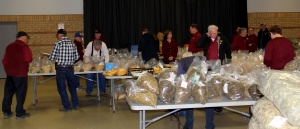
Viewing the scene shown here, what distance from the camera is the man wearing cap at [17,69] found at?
5723 mm

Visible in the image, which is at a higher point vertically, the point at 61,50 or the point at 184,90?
the point at 61,50

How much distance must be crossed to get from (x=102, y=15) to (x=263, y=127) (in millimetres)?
9992

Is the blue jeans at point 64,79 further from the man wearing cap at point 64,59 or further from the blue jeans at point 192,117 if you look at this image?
the blue jeans at point 192,117

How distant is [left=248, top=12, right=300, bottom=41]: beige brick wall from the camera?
12.6m

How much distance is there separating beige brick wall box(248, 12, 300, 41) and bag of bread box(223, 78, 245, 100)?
925cm

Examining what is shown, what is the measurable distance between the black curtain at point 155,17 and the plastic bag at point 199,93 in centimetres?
840

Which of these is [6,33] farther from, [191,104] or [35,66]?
[191,104]

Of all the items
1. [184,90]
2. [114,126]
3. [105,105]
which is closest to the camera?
[184,90]

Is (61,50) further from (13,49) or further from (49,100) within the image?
(49,100)

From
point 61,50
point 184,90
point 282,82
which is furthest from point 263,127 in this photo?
point 61,50

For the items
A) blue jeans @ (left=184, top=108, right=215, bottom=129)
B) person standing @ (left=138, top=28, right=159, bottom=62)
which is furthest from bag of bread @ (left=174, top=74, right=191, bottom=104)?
person standing @ (left=138, top=28, right=159, bottom=62)

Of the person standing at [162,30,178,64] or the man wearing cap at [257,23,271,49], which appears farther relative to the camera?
the man wearing cap at [257,23,271,49]

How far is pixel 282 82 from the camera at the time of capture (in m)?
2.22

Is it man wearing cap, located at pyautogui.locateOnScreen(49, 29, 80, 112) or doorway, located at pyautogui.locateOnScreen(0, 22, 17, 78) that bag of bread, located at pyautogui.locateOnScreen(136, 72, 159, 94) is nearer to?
man wearing cap, located at pyautogui.locateOnScreen(49, 29, 80, 112)
